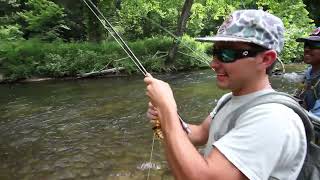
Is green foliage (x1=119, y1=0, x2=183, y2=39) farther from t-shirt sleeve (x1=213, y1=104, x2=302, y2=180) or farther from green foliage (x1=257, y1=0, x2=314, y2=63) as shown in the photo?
t-shirt sleeve (x1=213, y1=104, x2=302, y2=180)

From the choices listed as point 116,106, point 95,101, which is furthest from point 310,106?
point 95,101

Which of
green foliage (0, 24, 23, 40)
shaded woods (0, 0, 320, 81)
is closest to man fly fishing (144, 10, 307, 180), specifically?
shaded woods (0, 0, 320, 81)

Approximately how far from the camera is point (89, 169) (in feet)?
21.6

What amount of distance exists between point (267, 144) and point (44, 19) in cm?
2192

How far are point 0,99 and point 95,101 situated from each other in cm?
319

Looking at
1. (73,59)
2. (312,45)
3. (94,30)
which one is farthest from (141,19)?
(312,45)

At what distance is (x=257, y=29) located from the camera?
5.66ft

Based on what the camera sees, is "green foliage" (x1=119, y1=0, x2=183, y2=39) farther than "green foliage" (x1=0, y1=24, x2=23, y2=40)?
Yes

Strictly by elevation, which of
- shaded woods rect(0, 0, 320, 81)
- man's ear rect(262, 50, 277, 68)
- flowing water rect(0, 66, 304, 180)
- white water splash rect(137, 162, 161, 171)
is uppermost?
man's ear rect(262, 50, 277, 68)

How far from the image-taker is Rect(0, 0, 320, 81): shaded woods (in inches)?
691

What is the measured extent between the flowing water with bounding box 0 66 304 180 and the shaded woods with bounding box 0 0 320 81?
5.69 ft

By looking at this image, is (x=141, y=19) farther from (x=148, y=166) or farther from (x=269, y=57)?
(x=269, y=57)

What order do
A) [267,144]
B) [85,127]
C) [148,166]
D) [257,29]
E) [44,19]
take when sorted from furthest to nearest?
[44,19], [85,127], [148,166], [257,29], [267,144]

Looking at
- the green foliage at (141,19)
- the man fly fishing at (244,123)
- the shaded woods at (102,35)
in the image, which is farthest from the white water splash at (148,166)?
the green foliage at (141,19)
